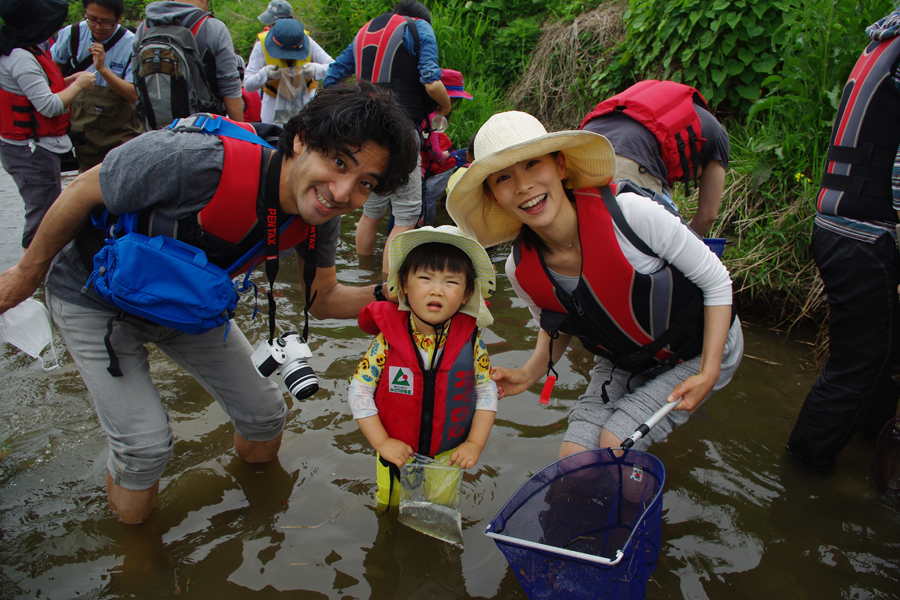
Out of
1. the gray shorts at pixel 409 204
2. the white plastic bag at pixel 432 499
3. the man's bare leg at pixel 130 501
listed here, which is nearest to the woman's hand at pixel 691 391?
the white plastic bag at pixel 432 499

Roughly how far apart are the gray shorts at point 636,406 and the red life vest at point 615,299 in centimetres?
10

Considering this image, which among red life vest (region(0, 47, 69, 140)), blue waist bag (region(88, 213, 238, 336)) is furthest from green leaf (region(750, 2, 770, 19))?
red life vest (region(0, 47, 69, 140))

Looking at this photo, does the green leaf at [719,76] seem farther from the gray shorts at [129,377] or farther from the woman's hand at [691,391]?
the gray shorts at [129,377]

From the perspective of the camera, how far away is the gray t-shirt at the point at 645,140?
131 inches

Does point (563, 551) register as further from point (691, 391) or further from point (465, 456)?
point (691, 391)

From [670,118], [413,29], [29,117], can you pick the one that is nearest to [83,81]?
[29,117]

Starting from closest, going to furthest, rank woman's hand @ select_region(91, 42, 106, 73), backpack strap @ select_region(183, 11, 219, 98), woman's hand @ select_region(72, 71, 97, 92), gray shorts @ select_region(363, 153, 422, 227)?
1. backpack strap @ select_region(183, 11, 219, 98)
2. woman's hand @ select_region(72, 71, 97, 92)
3. woman's hand @ select_region(91, 42, 106, 73)
4. gray shorts @ select_region(363, 153, 422, 227)

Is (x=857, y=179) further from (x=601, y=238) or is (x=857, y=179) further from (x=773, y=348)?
(x=773, y=348)

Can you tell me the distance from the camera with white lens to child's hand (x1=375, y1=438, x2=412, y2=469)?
0.38 metres

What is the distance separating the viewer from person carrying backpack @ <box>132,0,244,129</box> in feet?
14.4

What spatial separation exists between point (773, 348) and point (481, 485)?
8.47 feet

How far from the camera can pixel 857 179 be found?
8.86ft

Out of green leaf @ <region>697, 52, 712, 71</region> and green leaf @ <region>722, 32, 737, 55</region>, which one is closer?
green leaf @ <region>722, 32, 737, 55</region>

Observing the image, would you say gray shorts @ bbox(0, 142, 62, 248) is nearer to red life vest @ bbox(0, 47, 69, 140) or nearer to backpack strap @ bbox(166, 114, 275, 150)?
red life vest @ bbox(0, 47, 69, 140)
